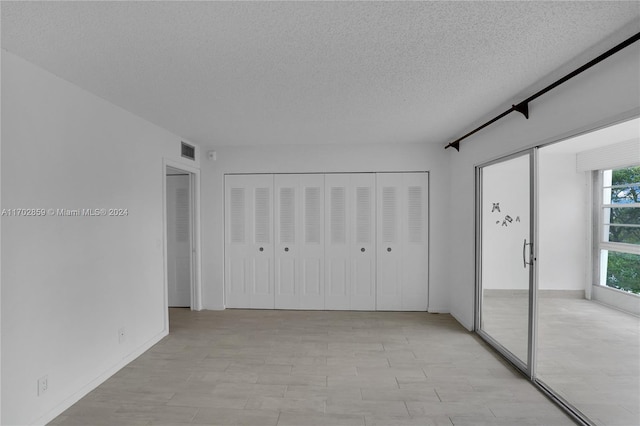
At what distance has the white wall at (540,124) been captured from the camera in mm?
1864

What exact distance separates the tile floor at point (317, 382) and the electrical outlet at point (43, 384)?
10.5 inches

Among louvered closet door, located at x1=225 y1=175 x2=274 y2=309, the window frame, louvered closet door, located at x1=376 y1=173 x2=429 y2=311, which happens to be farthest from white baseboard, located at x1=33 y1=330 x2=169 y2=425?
the window frame

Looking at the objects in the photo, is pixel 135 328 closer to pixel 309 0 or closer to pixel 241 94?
pixel 241 94

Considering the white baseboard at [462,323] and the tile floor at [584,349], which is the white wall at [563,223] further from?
the white baseboard at [462,323]

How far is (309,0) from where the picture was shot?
4.98ft

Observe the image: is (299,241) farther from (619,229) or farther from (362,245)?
(619,229)

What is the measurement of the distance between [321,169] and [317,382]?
9.95ft

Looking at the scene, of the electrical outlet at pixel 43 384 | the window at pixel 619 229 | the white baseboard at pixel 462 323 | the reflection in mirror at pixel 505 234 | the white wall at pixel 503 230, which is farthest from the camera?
the white wall at pixel 503 230

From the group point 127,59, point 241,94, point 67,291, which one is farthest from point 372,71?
point 67,291

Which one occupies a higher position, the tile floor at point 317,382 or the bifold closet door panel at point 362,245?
the bifold closet door panel at point 362,245

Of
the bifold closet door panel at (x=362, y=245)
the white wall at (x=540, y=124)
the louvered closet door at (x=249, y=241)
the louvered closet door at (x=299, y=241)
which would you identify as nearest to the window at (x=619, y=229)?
the white wall at (x=540, y=124)

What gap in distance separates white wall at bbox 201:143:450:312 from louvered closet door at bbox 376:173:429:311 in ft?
0.40

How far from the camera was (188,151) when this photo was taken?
4.61m

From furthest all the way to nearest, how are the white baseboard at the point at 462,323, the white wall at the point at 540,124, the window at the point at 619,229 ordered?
the window at the point at 619,229 → the white baseboard at the point at 462,323 → the white wall at the point at 540,124
